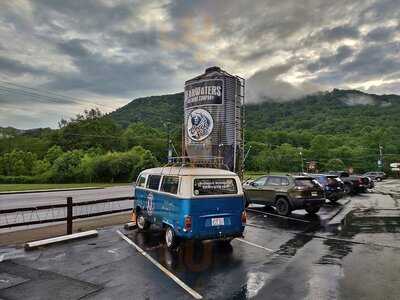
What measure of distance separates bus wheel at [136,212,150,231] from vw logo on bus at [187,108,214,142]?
10.6m

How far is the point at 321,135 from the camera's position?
114 metres

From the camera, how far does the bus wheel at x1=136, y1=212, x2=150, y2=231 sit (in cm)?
1190

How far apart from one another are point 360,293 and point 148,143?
10538cm

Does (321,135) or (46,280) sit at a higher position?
(321,135)

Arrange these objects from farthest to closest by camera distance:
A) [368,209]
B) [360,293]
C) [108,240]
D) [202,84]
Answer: [202,84], [368,209], [108,240], [360,293]

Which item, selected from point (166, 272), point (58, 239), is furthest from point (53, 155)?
point (166, 272)

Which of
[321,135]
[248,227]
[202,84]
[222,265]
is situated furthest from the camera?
[321,135]

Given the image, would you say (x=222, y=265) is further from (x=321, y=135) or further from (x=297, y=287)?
(x=321, y=135)

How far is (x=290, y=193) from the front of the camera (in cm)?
1619

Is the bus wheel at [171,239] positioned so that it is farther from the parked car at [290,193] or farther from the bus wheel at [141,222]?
the parked car at [290,193]

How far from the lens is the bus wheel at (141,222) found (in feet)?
39.0

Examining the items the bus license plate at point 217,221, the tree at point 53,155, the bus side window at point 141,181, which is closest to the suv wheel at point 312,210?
the bus side window at point 141,181

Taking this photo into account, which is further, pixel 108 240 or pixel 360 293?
pixel 108 240

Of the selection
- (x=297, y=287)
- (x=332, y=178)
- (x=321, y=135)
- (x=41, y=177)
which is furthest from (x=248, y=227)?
(x=321, y=135)
